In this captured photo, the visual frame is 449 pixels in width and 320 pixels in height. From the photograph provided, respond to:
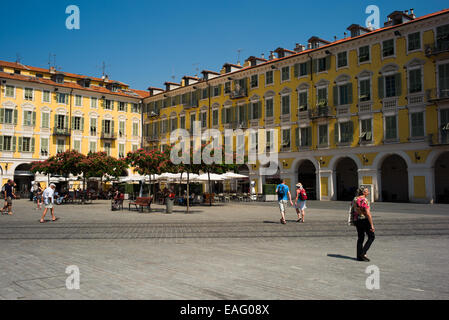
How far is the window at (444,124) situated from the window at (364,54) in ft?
25.9

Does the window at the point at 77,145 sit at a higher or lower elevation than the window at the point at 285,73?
lower

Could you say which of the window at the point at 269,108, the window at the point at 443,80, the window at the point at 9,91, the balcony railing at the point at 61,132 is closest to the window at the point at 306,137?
the window at the point at 269,108

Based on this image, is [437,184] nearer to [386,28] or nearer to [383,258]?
[386,28]

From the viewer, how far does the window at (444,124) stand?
2880 cm

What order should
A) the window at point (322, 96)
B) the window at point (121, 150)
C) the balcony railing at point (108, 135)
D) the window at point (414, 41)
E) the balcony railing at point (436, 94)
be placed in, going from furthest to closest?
the window at point (121, 150) < the balcony railing at point (108, 135) < the window at point (322, 96) < the window at point (414, 41) < the balcony railing at point (436, 94)

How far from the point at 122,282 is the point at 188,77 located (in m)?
48.0

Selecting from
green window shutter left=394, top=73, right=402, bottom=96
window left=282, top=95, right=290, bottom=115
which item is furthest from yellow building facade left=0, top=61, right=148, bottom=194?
green window shutter left=394, top=73, right=402, bottom=96

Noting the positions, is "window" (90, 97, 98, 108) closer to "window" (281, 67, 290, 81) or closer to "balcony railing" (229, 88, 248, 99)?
"balcony railing" (229, 88, 248, 99)

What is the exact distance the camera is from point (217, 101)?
46969 mm

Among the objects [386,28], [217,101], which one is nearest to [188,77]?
[217,101]

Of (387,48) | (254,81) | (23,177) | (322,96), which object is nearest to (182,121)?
(254,81)

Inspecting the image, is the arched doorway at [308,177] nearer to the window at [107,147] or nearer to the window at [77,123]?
the window at [107,147]

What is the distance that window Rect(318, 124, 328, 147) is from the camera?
1430 inches

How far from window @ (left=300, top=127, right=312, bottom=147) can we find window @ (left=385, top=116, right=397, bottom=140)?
23.9 ft
